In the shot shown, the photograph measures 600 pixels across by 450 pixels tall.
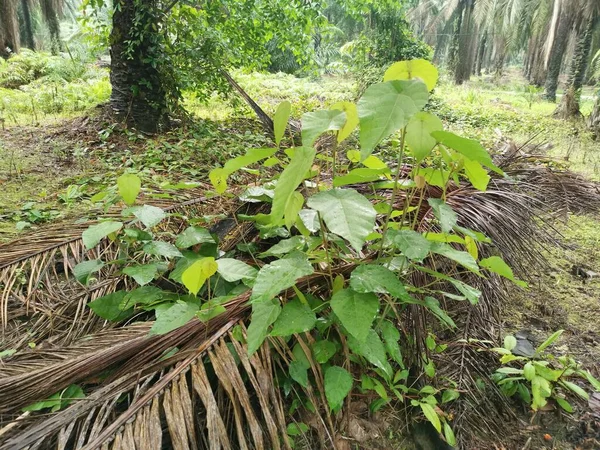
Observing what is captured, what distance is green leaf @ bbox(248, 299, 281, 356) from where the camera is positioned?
771 millimetres

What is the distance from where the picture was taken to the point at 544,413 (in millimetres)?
1265

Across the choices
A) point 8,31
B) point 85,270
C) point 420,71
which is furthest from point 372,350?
point 8,31

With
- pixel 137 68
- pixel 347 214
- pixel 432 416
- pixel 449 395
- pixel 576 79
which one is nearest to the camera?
pixel 347 214

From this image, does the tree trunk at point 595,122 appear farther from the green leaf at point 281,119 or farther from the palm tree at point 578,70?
the green leaf at point 281,119

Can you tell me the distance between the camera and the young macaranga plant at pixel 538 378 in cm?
118

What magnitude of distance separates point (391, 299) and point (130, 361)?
0.63 m

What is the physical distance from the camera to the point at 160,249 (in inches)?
44.1

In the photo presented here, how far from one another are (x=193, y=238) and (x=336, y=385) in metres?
0.60

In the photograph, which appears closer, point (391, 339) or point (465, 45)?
point (391, 339)

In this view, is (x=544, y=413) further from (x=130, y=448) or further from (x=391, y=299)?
(x=130, y=448)

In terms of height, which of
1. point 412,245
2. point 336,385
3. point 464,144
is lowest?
point 336,385

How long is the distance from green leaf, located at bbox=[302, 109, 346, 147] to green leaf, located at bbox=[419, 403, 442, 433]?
0.78 meters

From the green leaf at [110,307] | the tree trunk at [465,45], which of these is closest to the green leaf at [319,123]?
the green leaf at [110,307]

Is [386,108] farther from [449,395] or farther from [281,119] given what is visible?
[449,395]
